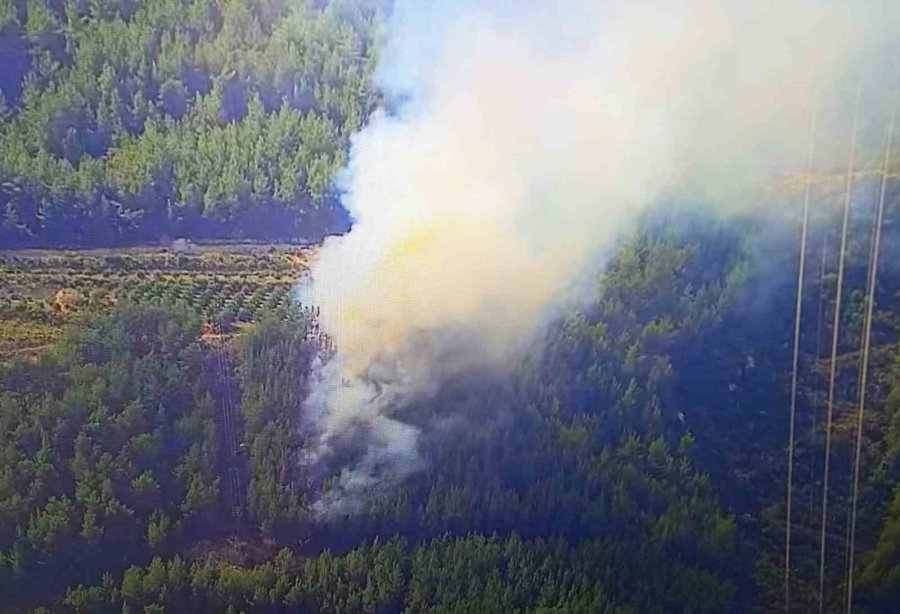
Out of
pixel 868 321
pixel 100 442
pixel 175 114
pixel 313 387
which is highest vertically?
pixel 175 114

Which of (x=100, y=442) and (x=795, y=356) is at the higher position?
(x=795, y=356)

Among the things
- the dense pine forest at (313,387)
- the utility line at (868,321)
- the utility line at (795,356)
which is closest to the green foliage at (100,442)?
the dense pine forest at (313,387)

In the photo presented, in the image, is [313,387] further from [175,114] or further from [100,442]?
[175,114]

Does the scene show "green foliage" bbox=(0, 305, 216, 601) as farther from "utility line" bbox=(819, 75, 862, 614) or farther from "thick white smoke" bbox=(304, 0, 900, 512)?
"utility line" bbox=(819, 75, 862, 614)

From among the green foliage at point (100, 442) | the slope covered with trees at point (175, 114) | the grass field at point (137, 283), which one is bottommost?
the green foliage at point (100, 442)

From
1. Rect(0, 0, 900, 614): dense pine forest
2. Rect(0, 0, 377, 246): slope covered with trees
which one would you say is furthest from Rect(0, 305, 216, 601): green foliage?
Rect(0, 0, 377, 246): slope covered with trees

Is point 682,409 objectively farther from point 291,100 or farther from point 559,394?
point 291,100

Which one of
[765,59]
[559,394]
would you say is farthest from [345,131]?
[765,59]

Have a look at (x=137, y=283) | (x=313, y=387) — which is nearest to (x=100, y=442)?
(x=137, y=283)

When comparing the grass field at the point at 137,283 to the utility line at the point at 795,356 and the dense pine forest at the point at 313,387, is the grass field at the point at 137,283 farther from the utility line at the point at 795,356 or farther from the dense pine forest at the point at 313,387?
the utility line at the point at 795,356
